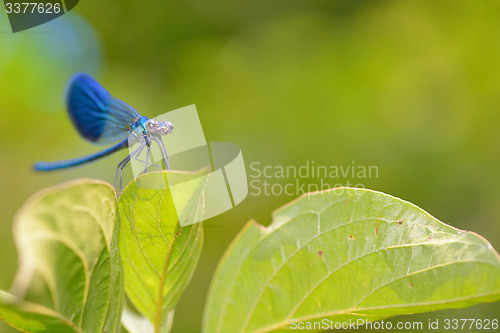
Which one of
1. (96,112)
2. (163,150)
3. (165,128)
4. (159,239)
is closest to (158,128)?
(165,128)

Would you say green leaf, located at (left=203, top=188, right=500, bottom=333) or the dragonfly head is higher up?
the dragonfly head

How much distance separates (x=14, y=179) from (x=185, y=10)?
1800 millimetres

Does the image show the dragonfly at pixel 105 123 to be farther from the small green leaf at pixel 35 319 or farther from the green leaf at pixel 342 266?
the small green leaf at pixel 35 319

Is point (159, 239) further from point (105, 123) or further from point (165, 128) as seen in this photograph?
point (105, 123)

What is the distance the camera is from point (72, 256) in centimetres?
77

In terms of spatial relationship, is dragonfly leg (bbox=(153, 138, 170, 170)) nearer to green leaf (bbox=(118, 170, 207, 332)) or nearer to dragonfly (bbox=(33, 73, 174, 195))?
dragonfly (bbox=(33, 73, 174, 195))

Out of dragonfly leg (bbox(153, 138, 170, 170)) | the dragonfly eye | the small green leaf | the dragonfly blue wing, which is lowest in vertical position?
the small green leaf

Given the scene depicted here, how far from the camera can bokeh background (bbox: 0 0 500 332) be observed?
2.99 meters

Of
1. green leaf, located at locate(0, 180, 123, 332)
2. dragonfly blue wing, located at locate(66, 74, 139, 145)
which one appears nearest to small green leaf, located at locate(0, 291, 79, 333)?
green leaf, located at locate(0, 180, 123, 332)

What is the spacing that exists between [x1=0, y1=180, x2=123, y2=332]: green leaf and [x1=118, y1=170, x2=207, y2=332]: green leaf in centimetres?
10

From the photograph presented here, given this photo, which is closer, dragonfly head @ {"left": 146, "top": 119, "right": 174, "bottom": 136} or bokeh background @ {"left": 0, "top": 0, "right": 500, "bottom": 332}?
dragonfly head @ {"left": 146, "top": 119, "right": 174, "bottom": 136}

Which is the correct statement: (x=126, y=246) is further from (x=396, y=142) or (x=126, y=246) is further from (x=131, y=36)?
(x=131, y=36)

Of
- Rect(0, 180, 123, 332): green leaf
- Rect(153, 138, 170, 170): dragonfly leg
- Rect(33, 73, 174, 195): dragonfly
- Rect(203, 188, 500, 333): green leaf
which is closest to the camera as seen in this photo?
Rect(0, 180, 123, 332): green leaf

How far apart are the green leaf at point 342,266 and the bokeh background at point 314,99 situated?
191 cm
